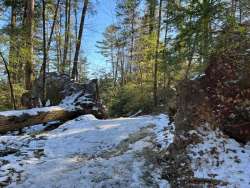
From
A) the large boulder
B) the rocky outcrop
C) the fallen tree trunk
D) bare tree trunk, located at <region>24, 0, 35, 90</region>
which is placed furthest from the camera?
bare tree trunk, located at <region>24, 0, 35, 90</region>

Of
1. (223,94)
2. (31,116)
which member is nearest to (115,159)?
(223,94)

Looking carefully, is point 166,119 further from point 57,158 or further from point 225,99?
point 57,158

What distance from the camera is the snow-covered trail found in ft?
20.9

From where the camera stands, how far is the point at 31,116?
9.84 m

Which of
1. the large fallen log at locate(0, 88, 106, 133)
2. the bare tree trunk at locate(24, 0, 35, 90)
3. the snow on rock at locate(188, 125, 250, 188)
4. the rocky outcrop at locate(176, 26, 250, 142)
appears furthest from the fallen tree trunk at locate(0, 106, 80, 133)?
the snow on rock at locate(188, 125, 250, 188)

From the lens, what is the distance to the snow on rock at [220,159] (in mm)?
6311

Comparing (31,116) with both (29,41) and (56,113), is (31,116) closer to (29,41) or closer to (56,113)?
(56,113)

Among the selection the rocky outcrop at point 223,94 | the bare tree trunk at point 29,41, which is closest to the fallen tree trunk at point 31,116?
the bare tree trunk at point 29,41

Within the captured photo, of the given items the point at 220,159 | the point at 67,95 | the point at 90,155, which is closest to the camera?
the point at 220,159

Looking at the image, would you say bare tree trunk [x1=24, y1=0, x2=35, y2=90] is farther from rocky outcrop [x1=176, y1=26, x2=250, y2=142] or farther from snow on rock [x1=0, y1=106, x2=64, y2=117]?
rocky outcrop [x1=176, y1=26, x2=250, y2=142]

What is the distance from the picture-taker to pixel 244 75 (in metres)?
7.99

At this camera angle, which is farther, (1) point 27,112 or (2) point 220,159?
(1) point 27,112

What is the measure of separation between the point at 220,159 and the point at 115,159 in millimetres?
2194

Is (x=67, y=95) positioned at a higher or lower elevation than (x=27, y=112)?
higher
